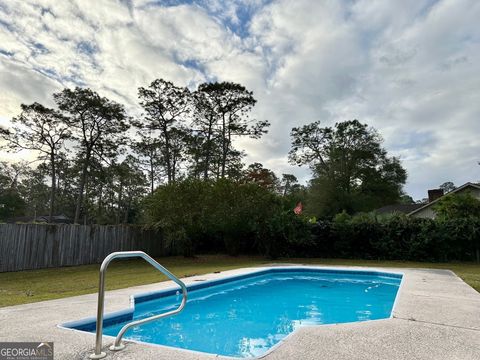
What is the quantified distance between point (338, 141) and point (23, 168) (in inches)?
1341

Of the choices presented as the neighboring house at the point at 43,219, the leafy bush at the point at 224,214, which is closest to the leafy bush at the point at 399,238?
the leafy bush at the point at 224,214

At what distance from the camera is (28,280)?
9.42 meters

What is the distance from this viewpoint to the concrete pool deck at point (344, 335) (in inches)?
124

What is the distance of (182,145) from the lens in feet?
78.2

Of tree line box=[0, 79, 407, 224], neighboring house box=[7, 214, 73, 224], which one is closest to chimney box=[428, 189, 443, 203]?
tree line box=[0, 79, 407, 224]

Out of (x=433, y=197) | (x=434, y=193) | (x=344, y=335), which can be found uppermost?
(x=434, y=193)

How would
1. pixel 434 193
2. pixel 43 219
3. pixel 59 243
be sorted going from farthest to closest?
pixel 43 219
pixel 434 193
pixel 59 243

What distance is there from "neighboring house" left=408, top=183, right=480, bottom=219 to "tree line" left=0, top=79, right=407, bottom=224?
10.9ft

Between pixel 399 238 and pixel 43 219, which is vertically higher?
pixel 43 219

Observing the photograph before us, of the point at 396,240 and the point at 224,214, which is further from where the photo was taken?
the point at 224,214
